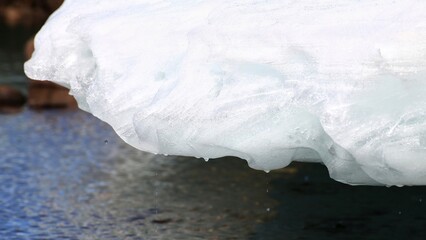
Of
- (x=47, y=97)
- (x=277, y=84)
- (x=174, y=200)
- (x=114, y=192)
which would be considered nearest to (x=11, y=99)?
(x=47, y=97)

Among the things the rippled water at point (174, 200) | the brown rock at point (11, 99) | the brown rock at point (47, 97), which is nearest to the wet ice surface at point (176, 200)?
the rippled water at point (174, 200)

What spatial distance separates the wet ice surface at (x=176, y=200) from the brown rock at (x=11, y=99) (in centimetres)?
305

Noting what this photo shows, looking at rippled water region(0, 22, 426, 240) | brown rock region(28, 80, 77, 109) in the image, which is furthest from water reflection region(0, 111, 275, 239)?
brown rock region(28, 80, 77, 109)

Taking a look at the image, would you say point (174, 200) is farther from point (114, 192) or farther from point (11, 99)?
point (11, 99)

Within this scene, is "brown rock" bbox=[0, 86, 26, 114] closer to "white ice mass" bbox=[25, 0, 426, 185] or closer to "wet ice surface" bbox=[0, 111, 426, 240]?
"wet ice surface" bbox=[0, 111, 426, 240]

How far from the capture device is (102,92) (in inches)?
195

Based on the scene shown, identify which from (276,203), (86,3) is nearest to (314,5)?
(86,3)

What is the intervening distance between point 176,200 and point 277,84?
13.3 ft

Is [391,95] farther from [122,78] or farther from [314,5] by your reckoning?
[122,78]

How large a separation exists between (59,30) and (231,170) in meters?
4.58

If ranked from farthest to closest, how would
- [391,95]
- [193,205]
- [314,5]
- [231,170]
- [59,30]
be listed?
1. [231,170]
2. [193,205]
3. [59,30]
4. [314,5]
5. [391,95]

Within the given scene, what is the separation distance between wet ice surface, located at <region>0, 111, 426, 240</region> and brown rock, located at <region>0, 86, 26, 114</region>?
3054 mm

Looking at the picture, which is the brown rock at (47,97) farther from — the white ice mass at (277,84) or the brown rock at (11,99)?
the white ice mass at (277,84)

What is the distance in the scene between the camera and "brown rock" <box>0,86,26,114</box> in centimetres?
1414
